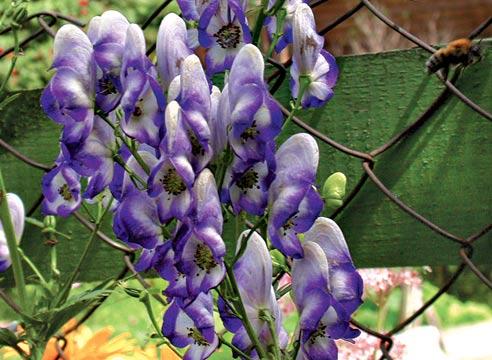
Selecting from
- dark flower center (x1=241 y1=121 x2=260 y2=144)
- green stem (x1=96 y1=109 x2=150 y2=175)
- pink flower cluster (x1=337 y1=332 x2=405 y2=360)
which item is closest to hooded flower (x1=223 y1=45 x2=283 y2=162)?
dark flower center (x1=241 y1=121 x2=260 y2=144)

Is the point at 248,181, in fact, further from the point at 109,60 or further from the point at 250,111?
the point at 109,60

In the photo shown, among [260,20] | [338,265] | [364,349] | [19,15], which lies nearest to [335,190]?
[338,265]

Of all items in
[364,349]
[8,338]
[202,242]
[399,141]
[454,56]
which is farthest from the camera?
[364,349]

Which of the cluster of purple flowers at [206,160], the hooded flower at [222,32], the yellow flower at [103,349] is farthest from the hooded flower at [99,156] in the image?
the yellow flower at [103,349]

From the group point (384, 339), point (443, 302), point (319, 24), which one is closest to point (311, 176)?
point (384, 339)

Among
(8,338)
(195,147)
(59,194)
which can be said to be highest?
(195,147)

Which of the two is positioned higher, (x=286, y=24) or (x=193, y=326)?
(x=286, y=24)

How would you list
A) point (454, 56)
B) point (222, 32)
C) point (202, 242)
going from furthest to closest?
point (454, 56)
point (222, 32)
point (202, 242)

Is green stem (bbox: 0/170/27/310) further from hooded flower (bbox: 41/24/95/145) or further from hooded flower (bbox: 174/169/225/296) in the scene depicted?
hooded flower (bbox: 174/169/225/296)
